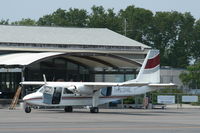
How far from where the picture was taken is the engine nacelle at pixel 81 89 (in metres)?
46.0

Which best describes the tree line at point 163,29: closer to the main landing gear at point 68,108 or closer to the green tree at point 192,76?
the green tree at point 192,76

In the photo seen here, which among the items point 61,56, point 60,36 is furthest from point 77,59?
point 60,36

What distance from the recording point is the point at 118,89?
4734cm

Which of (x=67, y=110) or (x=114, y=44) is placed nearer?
(x=67, y=110)

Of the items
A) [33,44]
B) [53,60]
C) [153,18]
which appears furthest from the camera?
[153,18]

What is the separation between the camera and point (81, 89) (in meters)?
46.2

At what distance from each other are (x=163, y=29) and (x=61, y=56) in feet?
219

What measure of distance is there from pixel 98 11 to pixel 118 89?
79665mm

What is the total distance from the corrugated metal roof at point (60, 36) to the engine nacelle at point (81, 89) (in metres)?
19.1

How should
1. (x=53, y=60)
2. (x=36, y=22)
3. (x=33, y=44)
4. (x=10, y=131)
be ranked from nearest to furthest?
1. (x=10, y=131)
2. (x=53, y=60)
3. (x=33, y=44)
4. (x=36, y=22)

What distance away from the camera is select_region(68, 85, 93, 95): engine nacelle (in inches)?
1810

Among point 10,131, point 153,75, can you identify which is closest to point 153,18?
point 153,75

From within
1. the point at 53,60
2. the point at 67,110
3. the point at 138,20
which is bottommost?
the point at 67,110

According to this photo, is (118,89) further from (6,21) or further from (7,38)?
(6,21)
